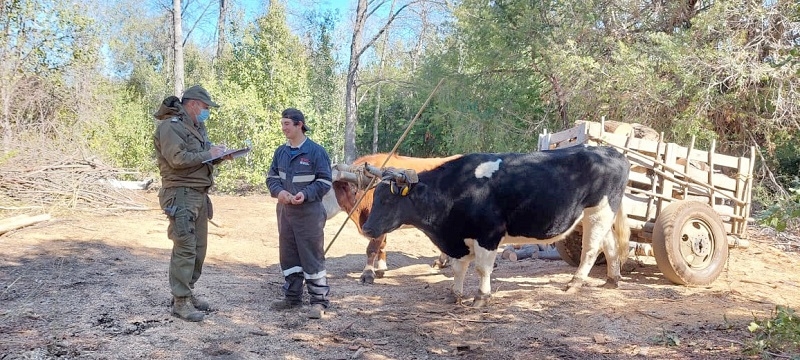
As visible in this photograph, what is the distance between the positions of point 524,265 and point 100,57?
1389cm

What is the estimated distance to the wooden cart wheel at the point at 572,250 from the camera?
26.4 ft

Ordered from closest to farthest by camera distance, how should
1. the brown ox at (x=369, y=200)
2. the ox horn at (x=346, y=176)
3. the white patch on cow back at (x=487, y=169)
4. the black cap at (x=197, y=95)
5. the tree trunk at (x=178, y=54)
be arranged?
the black cap at (x=197, y=95) < the white patch on cow back at (x=487, y=169) < the ox horn at (x=346, y=176) < the brown ox at (x=369, y=200) < the tree trunk at (x=178, y=54)

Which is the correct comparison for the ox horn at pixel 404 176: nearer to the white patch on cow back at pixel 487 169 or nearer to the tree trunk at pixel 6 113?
the white patch on cow back at pixel 487 169

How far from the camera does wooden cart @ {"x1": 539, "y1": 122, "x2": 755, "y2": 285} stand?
661 cm

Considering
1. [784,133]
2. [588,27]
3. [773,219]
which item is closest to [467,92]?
[588,27]

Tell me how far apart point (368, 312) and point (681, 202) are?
12.8ft

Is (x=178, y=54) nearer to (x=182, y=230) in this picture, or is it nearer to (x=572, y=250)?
(x=572, y=250)

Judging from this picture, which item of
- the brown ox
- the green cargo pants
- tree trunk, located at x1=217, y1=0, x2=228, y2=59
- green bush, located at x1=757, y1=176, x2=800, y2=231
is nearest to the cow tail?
the brown ox

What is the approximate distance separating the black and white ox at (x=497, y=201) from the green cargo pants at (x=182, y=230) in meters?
1.82

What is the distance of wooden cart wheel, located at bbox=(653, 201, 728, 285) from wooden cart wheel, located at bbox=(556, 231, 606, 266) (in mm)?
1386

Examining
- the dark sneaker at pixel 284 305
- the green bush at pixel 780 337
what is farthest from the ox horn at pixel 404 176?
the green bush at pixel 780 337

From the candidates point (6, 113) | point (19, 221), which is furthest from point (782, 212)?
point (6, 113)

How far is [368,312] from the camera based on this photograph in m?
5.83

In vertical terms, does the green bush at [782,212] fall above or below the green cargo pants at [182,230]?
above
